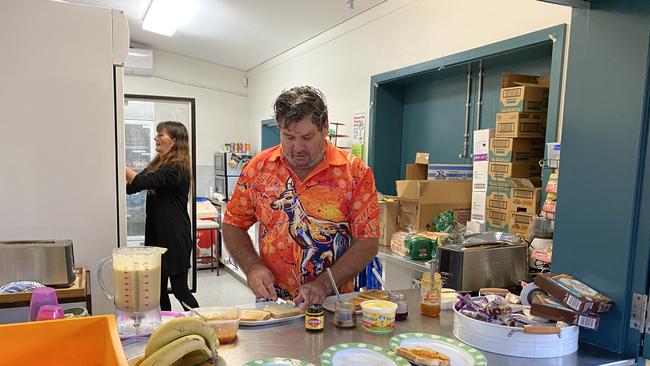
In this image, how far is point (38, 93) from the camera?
6.93 ft

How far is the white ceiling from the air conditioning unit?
145mm

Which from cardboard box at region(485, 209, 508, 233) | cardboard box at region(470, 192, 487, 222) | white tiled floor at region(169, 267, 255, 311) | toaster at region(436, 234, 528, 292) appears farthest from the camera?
white tiled floor at region(169, 267, 255, 311)

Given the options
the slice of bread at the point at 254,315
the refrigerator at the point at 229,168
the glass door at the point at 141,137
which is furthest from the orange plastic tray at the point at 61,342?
the refrigerator at the point at 229,168

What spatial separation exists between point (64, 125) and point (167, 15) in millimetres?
2978

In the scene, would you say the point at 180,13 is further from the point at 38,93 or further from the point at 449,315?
the point at 449,315

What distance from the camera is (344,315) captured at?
4.28ft

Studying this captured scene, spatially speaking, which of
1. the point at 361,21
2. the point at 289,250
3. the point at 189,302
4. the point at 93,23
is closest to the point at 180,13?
the point at 361,21

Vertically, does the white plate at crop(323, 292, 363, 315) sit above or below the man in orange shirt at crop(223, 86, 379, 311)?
below

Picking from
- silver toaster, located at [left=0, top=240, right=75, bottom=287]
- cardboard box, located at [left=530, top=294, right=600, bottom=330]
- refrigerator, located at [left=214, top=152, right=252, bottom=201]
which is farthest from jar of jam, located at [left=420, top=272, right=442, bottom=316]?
refrigerator, located at [left=214, top=152, right=252, bottom=201]

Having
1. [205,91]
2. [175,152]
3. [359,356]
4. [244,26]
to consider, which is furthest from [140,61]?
[359,356]

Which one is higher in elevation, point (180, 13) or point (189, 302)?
point (180, 13)

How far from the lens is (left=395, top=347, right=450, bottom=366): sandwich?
3.49 ft

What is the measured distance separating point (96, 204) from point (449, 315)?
176cm

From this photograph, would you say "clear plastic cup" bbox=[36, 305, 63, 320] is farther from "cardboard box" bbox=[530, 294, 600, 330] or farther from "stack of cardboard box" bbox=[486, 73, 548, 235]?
"stack of cardboard box" bbox=[486, 73, 548, 235]
